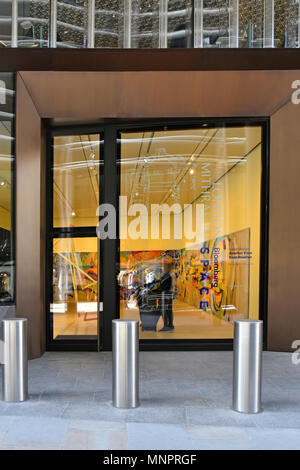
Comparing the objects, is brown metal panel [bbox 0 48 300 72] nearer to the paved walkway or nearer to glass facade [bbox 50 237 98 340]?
glass facade [bbox 50 237 98 340]

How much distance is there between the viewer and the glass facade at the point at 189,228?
8148 millimetres

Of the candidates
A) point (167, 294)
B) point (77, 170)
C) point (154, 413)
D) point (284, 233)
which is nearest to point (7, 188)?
point (77, 170)

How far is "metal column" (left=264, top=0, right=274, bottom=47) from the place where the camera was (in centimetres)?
779

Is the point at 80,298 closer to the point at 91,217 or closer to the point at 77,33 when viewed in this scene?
the point at 91,217

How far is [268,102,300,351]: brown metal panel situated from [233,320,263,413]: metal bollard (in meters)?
3.12

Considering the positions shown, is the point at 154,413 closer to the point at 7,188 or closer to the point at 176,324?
the point at 176,324

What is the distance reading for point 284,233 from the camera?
769 cm

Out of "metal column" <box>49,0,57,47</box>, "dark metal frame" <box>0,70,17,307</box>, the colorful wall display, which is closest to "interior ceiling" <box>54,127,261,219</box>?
"dark metal frame" <box>0,70,17,307</box>

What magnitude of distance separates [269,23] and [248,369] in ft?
20.8

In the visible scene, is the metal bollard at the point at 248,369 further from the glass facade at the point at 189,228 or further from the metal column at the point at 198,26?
the metal column at the point at 198,26

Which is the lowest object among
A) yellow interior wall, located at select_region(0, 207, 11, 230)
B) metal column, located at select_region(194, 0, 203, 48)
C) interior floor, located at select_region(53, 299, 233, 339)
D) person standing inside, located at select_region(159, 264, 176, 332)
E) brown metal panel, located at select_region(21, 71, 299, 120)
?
interior floor, located at select_region(53, 299, 233, 339)

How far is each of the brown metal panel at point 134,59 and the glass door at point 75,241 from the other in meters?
1.33
